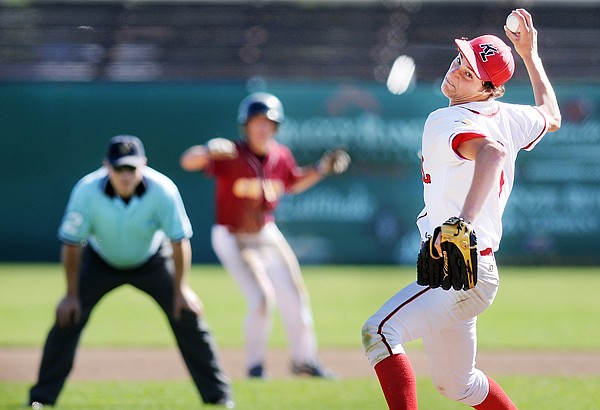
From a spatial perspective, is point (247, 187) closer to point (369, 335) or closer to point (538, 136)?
point (538, 136)

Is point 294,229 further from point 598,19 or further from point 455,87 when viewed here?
point 455,87

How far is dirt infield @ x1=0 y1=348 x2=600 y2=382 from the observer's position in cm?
799

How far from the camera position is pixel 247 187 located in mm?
8031

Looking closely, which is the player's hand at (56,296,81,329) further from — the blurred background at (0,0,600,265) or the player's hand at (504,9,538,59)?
the blurred background at (0,0,600,265)

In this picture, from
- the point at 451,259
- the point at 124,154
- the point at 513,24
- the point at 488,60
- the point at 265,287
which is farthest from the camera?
the point at 265,287

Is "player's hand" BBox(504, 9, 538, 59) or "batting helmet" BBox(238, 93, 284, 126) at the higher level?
"player's hand" BBox(504, 9, 538, 59)

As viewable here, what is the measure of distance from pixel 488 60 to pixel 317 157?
12.8 metres

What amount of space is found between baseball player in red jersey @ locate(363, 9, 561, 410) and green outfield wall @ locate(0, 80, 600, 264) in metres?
12.3

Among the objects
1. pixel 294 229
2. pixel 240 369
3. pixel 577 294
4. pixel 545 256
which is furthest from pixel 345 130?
pixel 240 369

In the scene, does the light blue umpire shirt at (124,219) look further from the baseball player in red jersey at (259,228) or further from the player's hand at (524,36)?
the player's hand at (524,36)

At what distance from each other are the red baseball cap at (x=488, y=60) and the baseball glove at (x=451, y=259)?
72cm

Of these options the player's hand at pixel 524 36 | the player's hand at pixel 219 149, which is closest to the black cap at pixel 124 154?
the player's hand at pixel 219 149

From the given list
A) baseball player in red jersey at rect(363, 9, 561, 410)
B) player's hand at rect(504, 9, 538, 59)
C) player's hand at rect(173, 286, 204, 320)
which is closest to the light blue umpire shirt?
player's hand at rect(173, 286, 204, 320)

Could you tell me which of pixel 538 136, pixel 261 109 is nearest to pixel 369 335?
pixel 538 136
